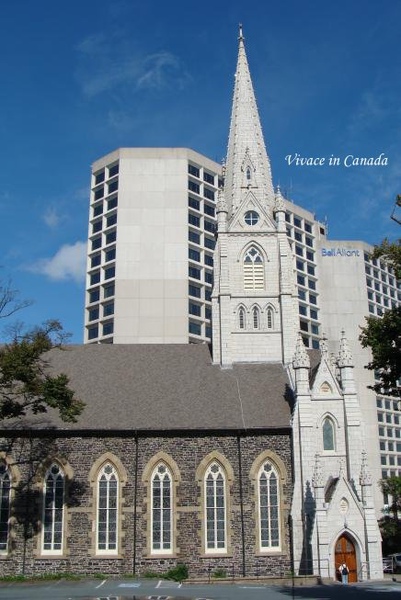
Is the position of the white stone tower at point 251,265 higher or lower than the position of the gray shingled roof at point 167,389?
higher

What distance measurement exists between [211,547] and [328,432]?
8.33 meters

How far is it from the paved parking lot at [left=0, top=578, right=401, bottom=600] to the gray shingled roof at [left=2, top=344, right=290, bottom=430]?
7566mm

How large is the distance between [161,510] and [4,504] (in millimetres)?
7807

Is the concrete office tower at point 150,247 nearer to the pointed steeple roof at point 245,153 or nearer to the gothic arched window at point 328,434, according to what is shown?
the pointed steeple roof at point 245,153

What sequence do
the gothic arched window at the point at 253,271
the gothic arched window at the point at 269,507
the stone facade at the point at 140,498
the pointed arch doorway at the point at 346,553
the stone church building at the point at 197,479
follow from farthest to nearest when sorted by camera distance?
the gothic arched window at the point at 253,271, the gothic arched window at the point at 269,507, the stone facade at the point at 140,498, the stone church building at the point at 197,479, the pointed arch doorway at the point at 346,553

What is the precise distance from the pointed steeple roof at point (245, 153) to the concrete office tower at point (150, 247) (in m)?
35.6

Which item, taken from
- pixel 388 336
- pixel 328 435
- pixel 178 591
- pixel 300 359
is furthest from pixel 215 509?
pixel 388 336

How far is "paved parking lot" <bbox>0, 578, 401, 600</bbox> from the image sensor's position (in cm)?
2428

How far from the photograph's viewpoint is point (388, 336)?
25.1m

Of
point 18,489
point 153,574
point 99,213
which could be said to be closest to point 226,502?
point 153,574

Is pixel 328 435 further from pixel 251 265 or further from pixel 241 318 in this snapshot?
pixel 251 265

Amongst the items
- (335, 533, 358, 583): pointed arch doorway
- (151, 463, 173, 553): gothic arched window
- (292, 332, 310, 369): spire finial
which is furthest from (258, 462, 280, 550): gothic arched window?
(292, 332, 310, 369): spire finial

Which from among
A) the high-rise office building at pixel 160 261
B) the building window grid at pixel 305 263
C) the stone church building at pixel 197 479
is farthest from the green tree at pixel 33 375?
the building window grid at pixel 305 263

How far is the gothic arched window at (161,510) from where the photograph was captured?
107 ft
